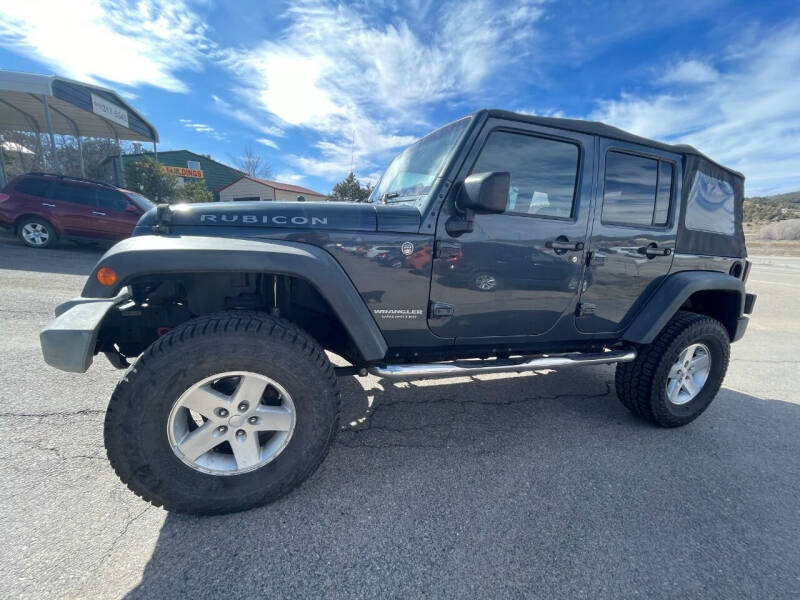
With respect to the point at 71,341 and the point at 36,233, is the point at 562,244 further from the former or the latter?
the point at 36,233

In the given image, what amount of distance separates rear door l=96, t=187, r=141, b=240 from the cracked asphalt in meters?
6.01

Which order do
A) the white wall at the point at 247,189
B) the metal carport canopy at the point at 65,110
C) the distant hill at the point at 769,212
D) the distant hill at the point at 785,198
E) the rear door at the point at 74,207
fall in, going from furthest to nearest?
the distant hill at the point at 785,198 → the distant hill at the point at 769,212 → the white wall at the point at 247,189 → the metal carport canopy at the point at 65,110 → the rear door at the point at 74,207

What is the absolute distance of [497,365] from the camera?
7.50 ft

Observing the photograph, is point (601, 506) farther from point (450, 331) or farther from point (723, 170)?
point (723, 170)

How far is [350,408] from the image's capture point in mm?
2816

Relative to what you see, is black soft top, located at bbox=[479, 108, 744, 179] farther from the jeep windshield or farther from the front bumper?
the front bumper

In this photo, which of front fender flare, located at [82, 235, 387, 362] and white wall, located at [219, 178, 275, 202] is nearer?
front fender flare, located at [82, 235, 387, 362]

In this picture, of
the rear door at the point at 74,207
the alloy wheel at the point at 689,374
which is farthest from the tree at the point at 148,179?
the alloy wheel at the point at 689,374

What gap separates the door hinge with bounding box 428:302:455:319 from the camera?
6.94ft

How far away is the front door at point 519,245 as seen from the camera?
2098mm

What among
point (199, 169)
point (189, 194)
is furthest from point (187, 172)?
point (189, 194)

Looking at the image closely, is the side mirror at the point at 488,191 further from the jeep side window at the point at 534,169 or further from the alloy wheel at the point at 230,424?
the alloy wheel at the point at 230,424

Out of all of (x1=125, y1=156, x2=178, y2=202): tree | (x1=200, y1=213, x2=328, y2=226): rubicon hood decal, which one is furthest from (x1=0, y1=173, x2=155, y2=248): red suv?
(x1=125, y1=156, x2=178, y2=202): tree

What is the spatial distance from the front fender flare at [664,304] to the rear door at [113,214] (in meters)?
9.61
